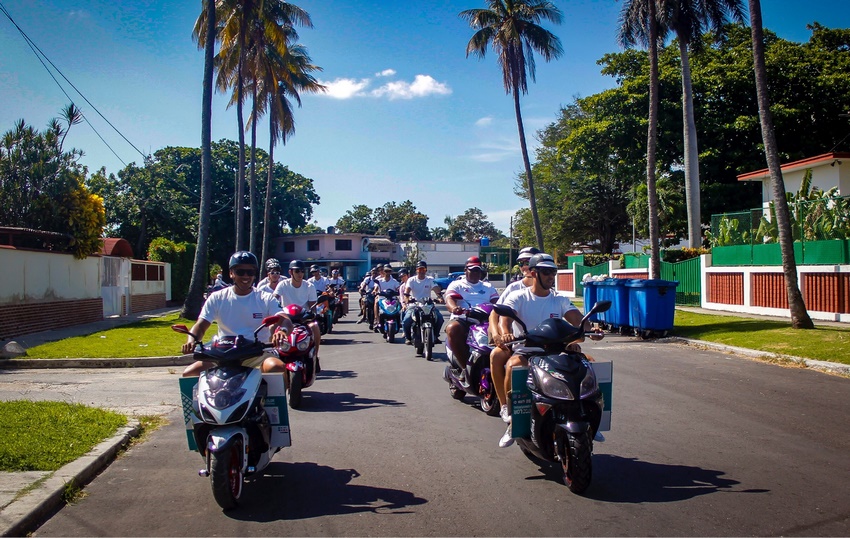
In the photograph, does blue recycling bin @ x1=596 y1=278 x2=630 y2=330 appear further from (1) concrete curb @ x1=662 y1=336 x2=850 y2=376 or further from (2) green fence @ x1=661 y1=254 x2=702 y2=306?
(2) green fence @ x1=661 y1=254 x2=702 y2=306

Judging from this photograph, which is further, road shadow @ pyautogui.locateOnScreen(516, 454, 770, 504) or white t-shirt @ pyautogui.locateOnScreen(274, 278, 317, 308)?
white t-shirt @ pyautogui.locateOnScreen(274, 278, 317, 308)

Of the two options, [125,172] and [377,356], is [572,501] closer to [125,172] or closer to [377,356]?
[377,356]

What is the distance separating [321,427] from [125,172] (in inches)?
1823

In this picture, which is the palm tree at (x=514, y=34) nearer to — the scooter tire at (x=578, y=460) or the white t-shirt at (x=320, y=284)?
the white t-shirt at (x=320, y=284)

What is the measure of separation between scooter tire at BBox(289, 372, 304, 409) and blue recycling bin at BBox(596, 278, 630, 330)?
36.1 ft

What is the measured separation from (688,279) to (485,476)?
23984 millimetres

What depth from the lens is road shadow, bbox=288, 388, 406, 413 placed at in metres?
8.74

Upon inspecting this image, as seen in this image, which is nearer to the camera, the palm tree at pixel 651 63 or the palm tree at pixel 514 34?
the palm tree at pixel 651 63

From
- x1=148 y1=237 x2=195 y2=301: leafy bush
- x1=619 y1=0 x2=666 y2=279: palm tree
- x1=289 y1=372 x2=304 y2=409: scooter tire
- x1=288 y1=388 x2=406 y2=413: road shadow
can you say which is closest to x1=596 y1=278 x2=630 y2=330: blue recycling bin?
x1=619 y1=0 x2=666 y2=279: palm tree

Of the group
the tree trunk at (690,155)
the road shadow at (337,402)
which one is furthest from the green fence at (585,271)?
the road shadow at (337,402)

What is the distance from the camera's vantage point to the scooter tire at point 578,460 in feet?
16.6

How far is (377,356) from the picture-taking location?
14383 mm

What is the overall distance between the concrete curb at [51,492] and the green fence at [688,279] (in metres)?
23.5

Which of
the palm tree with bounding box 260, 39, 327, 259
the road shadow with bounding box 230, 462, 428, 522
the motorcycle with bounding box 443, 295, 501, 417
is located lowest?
the road shadow with bounding box 230, 462, 428, 522
